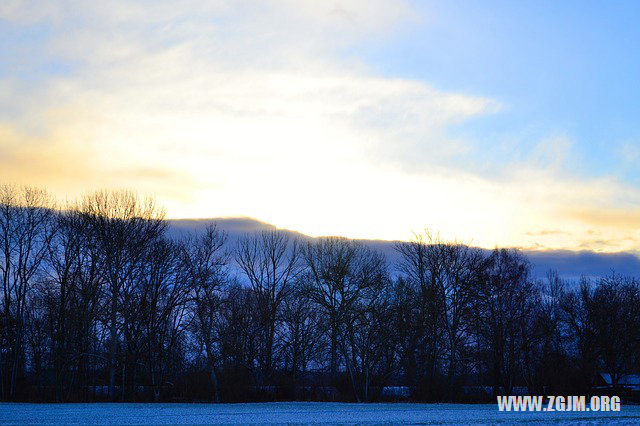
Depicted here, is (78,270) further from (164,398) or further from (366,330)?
(366,330)

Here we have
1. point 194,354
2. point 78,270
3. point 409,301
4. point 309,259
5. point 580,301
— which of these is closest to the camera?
point 78,270

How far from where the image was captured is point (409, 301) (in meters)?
66.3

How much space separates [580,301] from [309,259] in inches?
1364

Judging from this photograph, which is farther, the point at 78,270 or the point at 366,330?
the point at 366,330

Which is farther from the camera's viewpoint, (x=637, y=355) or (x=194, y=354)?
(x=637, y=355)

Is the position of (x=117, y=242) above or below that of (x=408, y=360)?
above

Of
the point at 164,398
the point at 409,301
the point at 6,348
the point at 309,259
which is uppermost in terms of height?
the point at 309,259

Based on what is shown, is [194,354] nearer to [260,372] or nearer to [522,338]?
[260,372]

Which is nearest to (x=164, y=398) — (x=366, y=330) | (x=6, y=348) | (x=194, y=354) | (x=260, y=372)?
(x=194, y=354)

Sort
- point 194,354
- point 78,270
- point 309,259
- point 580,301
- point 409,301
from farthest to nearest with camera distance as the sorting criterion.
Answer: point 580,301 → point 309,259 → point 409,301 → point 194,354 → point 78,270

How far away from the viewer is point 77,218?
58.1 meters

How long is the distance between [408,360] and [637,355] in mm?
26095

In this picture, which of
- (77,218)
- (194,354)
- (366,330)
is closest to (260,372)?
(194,354)

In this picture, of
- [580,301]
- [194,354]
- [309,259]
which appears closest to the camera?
[194,354]
